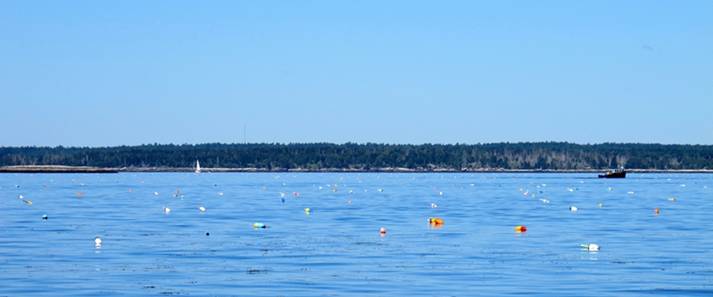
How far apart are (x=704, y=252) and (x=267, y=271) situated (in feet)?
43.5

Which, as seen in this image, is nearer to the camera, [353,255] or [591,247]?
[353,255]

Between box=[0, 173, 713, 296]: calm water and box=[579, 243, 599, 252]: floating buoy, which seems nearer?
box=[0, 173, 713, 296]: calm water

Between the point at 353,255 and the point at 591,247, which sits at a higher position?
the point at 591,247

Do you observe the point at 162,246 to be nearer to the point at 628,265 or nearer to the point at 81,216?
the point at 628,265

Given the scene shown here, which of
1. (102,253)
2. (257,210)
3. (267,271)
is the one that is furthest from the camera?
(257,210)

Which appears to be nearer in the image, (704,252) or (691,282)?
(691,282)

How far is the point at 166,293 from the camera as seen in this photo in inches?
1128

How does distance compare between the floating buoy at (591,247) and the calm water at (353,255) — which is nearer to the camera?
the calm water at (353,255)

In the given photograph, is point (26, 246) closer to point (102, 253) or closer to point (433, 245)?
point (102, 253)

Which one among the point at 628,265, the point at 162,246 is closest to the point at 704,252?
the point at 628,265

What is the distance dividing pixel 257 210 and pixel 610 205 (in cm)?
2085

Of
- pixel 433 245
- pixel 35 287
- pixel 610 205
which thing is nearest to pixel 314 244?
pixel 433 245

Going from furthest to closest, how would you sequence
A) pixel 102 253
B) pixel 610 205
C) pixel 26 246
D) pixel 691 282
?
pixel 610 205 < pixel 26 246 < pixel 102 253 < pixel 691 282

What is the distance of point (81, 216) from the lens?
6144cm
